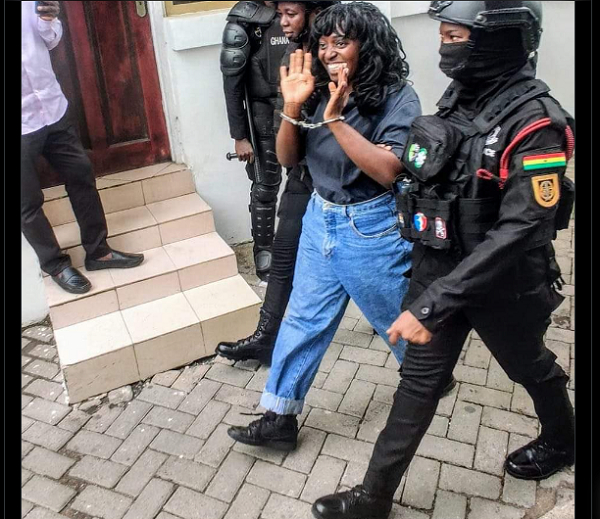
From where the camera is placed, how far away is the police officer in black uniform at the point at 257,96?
116 inches

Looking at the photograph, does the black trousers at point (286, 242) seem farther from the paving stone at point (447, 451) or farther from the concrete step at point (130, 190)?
the paving stone at point (447, 451)

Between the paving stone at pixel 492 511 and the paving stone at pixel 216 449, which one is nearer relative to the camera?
the paving stone at pixel 492 511

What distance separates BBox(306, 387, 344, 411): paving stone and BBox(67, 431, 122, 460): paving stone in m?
0.84

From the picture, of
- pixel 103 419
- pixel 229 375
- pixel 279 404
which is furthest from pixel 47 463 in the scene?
pixel 279 404

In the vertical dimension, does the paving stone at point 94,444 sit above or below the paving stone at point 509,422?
above

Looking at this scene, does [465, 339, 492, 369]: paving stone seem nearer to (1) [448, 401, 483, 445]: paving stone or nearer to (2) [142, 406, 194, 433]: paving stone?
(1) [448, 401, 483, 445]: paving stone

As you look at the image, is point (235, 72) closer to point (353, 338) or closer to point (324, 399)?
point (353, 338)

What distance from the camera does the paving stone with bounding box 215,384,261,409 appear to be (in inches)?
109

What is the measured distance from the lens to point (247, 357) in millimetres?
2939

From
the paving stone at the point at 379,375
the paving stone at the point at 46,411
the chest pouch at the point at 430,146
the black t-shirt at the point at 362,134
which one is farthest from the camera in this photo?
the paving stone at the point at 379,375

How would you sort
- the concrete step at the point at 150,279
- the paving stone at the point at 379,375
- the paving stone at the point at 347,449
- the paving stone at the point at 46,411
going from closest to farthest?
the paving stone at the point at 347,449 → the paving stone at the point at 46,411 → the paving stone at the point at 379,375 → the concrete step at the point at 150,279

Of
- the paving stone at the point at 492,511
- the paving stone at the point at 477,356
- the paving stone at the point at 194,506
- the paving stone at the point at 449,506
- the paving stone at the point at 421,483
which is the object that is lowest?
the paving stone at the point at 492,511

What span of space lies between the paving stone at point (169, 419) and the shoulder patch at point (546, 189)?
1.77 meters

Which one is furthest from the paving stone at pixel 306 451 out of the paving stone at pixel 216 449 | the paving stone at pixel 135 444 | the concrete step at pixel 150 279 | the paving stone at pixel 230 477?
the concrete step at pixel 150 279
